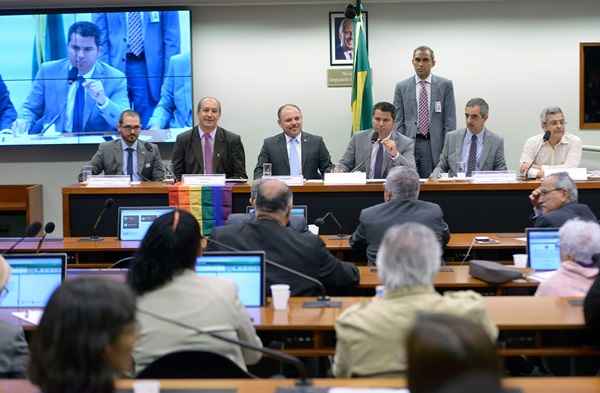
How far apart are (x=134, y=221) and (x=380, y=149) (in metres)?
2.37

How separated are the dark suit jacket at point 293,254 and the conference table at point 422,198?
8.57 feet

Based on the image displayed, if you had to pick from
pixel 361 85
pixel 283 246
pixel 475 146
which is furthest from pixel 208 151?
pixel 283 246

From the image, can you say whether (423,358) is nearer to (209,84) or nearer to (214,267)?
(214,267)

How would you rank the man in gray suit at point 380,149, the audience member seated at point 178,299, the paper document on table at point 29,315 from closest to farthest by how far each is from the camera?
1. the audience member seated at point 178,299
2. the paper document on table at point 29,315
3. the man in gray suit at point 380,149

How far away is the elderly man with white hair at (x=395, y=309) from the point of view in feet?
9.04

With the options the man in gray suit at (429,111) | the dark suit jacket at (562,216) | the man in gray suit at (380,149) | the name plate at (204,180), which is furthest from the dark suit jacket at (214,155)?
the dark suit jacket at (562,216)

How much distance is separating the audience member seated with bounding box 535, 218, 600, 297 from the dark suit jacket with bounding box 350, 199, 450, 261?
1.24 m

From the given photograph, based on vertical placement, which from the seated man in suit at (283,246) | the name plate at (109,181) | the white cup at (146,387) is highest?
the name plate at (109,181)

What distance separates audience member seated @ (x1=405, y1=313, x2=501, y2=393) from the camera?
1347 mm

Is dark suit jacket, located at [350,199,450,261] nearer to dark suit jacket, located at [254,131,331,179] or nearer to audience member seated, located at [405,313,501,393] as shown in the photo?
dark suit jacket, located at [254,131,331,179]

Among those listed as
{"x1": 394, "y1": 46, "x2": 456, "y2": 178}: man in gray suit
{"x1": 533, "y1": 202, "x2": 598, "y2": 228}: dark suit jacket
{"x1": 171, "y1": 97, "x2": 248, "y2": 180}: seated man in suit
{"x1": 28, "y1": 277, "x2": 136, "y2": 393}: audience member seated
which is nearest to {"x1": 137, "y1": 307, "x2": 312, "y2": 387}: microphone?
{"x1": 28, "y1": 277, "x2": 136, "y2": 393}: audience member seated

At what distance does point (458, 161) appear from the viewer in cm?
796

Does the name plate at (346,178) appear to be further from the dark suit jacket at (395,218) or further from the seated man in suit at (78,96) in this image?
the seated man in suit at (78,96)

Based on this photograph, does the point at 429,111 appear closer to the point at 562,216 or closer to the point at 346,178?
the point at 346,178
